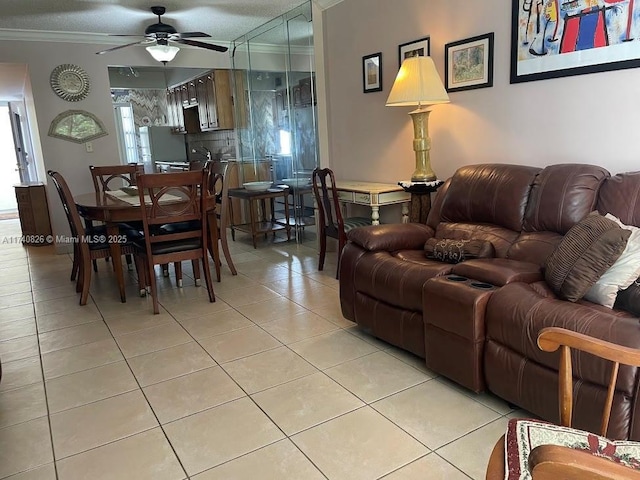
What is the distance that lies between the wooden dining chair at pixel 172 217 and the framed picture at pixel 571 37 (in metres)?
2.23

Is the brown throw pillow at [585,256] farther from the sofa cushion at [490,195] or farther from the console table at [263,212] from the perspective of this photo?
the console table at [263,212]

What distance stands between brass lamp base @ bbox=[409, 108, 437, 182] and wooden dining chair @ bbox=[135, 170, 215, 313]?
5.14ft

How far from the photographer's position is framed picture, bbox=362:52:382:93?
161 inches

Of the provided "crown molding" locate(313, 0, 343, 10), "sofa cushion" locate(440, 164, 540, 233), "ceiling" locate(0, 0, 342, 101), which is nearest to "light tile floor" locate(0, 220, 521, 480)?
"sofa cushion" locate(440, 164, 540, 233)

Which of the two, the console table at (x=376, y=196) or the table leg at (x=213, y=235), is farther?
the table leg at (x=213, y=235)

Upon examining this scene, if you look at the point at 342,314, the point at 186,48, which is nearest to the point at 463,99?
the point at 342,314

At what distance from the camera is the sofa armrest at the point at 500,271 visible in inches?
81.5

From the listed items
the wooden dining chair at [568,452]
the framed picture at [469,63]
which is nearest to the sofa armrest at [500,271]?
the wooden dining chair at [568,452]

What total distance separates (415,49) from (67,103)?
14.3 ft

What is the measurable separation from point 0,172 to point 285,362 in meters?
10.4

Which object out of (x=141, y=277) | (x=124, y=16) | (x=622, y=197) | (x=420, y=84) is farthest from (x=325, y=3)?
(x=622, y=197)

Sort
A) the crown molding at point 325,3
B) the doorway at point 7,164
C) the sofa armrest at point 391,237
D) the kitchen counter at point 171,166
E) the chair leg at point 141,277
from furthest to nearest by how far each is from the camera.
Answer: the doorway at point 7,164
the kitchen counter at point 171,166
the crown molding at point 325,3
the chair leg at point 141,277
the sofa armrest at point 391,237

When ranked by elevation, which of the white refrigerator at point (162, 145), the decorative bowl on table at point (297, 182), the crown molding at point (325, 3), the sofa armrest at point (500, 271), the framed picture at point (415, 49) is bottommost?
the sofa armrest at point (500, 271)

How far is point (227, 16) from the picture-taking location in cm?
518
